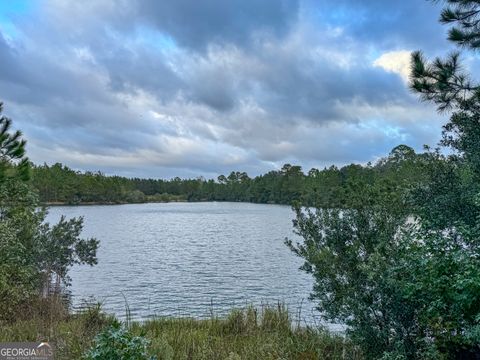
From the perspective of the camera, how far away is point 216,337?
27.6 ft

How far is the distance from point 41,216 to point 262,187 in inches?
4748

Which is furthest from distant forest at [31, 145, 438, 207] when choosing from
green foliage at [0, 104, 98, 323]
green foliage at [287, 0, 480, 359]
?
green foliage at [287, 0, 480, 359]

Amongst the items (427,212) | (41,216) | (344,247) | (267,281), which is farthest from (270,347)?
(267,281)

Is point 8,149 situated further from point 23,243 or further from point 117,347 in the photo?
point 23,243

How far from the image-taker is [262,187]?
435 ft

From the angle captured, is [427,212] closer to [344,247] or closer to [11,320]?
Result: [344,247]
